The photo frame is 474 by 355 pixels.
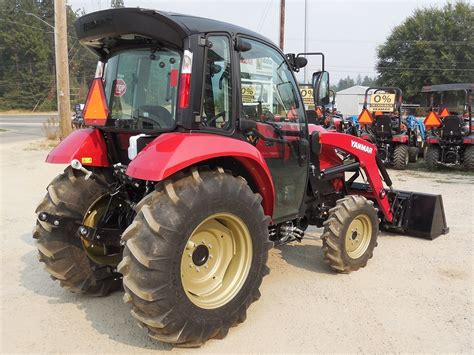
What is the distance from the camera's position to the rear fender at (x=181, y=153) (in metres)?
3.00

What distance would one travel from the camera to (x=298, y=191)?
455cm

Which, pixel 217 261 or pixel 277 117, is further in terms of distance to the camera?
pixel 277 117

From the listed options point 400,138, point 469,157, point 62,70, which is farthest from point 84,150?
point 62,70

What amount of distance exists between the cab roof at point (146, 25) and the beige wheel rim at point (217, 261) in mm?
1399

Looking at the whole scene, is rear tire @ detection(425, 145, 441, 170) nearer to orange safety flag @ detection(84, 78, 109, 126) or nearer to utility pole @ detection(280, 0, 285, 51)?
orange safety flag @ detection(84, 78, 109, 126)

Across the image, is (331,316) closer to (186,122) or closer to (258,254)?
(258,254)

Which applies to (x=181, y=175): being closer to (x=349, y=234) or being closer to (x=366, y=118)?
(x=349, y=234)

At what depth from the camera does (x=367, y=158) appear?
5.43 meters

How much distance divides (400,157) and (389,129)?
34.0 inches

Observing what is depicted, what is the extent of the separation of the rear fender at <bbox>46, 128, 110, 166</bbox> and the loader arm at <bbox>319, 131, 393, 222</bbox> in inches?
88.3

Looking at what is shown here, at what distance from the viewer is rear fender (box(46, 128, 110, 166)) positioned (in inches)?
153

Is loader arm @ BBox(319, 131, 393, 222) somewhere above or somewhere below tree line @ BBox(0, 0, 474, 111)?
below

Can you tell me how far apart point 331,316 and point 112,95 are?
2711 mm

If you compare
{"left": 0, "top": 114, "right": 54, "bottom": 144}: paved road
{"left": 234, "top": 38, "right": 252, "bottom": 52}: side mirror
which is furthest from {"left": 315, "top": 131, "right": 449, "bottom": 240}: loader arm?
{"left": 0, "top": 114, "right": 54, "bottom": 144}: paved road
